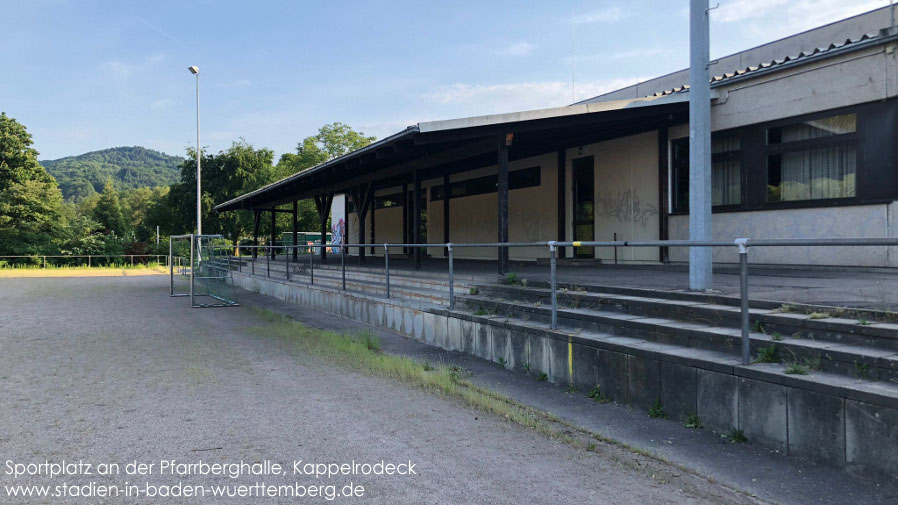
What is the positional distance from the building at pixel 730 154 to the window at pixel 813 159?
0.05 feet

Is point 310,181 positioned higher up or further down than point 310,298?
higher up

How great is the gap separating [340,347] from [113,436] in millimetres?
3833

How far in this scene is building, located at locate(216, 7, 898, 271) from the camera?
8312 mm

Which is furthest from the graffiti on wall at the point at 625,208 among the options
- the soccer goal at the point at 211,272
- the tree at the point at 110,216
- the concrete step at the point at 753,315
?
the tree at the point at 110,216

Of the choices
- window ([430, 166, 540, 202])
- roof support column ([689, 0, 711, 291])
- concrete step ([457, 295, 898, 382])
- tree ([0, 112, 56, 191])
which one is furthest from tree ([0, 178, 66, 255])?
roof support column ([689, 0, 711, 291])

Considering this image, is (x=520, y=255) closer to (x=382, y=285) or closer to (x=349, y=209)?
(x=382, y=285)

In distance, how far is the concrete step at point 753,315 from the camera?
12.7 feet

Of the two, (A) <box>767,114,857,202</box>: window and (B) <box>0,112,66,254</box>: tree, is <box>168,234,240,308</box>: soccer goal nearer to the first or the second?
(A) <box>767,114,857,202</box>: window

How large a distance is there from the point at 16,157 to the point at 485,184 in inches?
1948

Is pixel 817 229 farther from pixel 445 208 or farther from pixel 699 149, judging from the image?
pixel 445 208

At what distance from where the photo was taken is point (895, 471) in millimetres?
3162

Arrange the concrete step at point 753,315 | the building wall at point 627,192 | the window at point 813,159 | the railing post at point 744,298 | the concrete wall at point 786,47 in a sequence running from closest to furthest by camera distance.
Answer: the concrete step at point 753,315, the railing post at point 744,298, the window at point 813,159, the concrete wall at point 786,47, the building wall at point 627,192

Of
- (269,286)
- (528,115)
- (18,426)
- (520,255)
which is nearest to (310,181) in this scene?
(269,286)

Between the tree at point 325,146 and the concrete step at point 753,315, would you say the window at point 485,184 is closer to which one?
the concrete step at point 753,315
